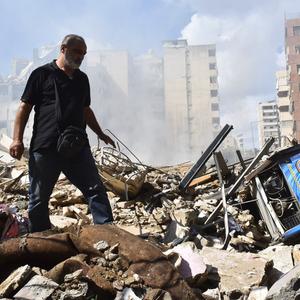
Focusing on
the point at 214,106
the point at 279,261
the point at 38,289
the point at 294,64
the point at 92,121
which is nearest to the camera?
the point at 38,289

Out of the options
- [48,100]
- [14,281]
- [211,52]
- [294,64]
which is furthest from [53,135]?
[211,52]

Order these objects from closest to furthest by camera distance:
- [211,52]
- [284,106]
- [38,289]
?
[38,289]
[284,106]
[211,52]

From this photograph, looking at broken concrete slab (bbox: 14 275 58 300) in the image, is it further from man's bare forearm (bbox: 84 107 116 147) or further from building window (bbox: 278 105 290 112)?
building window (bbox: 278 105 290 112)

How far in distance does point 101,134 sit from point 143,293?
1991mm

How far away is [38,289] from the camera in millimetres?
2406

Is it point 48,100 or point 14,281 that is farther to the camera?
point 48,100

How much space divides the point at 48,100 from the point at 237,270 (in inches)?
77.1

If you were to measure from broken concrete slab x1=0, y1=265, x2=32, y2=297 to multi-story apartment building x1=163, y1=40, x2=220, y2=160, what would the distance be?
233 feet

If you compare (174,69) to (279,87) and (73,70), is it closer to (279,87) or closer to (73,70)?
(279,87)

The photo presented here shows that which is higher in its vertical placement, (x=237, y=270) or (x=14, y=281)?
(x=14, y=281)

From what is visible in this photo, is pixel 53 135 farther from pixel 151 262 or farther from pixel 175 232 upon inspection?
pixel 175 232

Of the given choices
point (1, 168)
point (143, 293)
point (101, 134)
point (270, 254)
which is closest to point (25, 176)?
point (1, 168)

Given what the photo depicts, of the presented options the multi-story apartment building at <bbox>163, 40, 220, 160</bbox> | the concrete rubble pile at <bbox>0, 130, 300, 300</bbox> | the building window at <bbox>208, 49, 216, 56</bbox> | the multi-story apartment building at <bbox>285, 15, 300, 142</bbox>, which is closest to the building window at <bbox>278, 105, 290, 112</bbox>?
the multi-story apartment building at <bbox>285, 15, 300, 142</bbox>

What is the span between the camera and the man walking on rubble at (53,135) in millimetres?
3500
